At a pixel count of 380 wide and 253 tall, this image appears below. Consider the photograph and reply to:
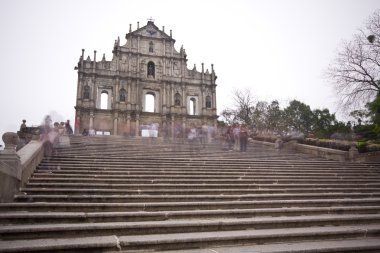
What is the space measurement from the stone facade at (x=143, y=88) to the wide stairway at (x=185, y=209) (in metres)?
21.1

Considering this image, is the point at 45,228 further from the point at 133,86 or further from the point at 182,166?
the point at 133,86

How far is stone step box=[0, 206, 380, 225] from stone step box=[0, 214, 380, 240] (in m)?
0.24

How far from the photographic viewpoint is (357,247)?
510cm

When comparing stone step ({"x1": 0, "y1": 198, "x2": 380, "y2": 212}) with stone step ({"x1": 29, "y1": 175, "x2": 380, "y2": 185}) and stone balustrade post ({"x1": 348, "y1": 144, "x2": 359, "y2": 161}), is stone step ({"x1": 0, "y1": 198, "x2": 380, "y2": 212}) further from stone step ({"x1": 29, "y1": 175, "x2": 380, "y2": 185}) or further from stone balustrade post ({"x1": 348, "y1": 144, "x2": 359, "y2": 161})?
stone balustrade post ({"x1": 348, "y1": 144, "x2": 359, "y2": 161})

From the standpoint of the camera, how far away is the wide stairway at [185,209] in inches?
195

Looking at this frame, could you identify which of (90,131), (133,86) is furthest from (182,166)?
(133,86)

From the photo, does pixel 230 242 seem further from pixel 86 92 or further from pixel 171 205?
pixel 86 92

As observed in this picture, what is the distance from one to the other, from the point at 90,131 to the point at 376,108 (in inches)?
909

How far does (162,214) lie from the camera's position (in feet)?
19.7

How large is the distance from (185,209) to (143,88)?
28.5 m

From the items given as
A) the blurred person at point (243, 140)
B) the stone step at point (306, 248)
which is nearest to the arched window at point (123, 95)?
the blurred person at point (243, 140)

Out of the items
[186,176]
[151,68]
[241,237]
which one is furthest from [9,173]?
[151,68]

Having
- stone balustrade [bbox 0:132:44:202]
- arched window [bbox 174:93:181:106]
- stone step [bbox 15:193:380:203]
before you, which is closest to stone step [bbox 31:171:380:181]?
stone balustrade [bbox 0:132:44:202]

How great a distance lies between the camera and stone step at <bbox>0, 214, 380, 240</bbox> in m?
4.90
